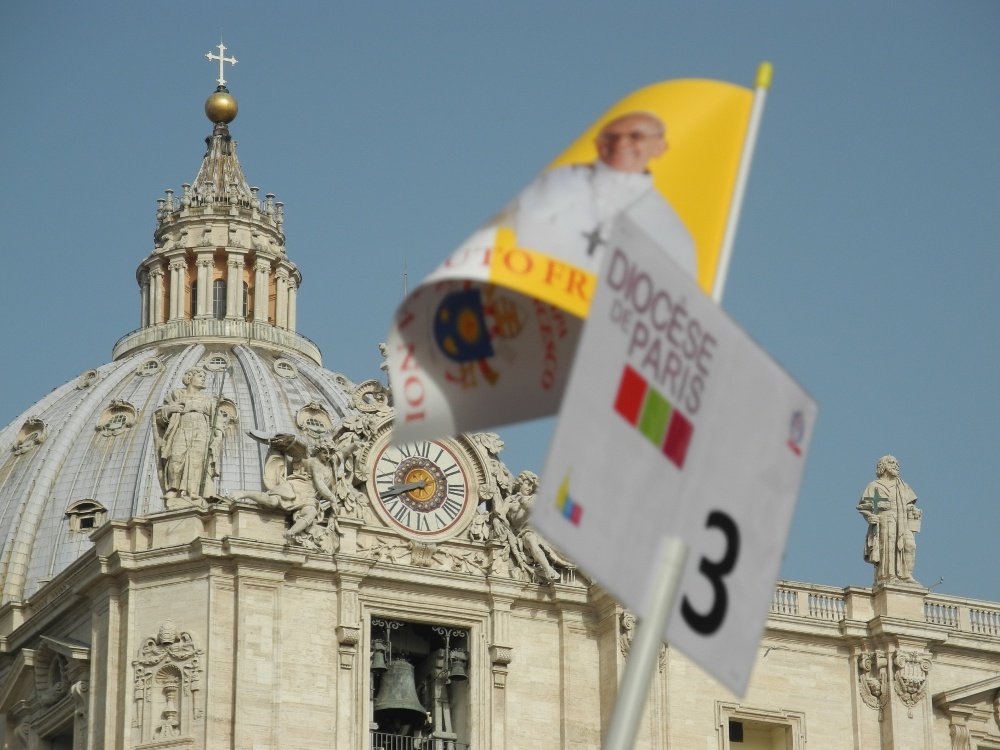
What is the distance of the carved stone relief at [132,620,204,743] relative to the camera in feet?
180

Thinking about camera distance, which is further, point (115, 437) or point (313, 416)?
point (115, 437)

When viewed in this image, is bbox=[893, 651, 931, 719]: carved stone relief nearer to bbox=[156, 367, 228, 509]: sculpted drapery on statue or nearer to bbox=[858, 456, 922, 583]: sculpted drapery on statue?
bbox=[858, 456, 922, 583]: sculpted drapery on statue

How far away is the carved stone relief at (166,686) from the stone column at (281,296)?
66.0m

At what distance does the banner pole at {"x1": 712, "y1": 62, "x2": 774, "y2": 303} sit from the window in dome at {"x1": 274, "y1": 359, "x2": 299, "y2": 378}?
314ft

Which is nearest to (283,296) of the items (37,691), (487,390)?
(37,691)

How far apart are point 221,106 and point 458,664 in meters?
68.1

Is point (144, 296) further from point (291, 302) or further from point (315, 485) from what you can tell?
point (315, 485)

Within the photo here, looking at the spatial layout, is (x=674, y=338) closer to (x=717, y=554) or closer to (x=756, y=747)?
(x=717, y=554)

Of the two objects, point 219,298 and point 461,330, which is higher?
point 219,298

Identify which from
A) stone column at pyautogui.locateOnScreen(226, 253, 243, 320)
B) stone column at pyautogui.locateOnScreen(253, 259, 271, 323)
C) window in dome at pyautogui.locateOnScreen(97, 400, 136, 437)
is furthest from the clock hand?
stone column at pyautogui.locateOnScreen(253, 259, 271, 323)

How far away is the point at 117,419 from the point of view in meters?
112

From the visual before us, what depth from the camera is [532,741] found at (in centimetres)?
5809

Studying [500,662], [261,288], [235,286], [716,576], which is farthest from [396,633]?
[261,288]

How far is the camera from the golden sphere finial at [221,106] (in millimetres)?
122438
